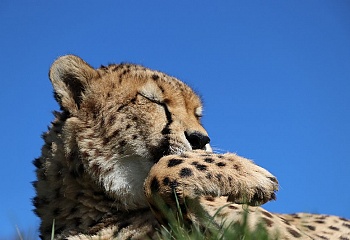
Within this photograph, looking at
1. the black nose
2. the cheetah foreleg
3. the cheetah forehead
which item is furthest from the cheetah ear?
the cheetah foreleg

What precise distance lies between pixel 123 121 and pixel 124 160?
214 mm

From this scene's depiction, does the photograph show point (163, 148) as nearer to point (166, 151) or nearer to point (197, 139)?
point (166, 151)

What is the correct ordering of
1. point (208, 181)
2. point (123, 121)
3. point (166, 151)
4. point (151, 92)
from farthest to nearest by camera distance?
1. point (151, 92)
2. point (123, 121)
3. point (166, 151)
4. point (208, 181)

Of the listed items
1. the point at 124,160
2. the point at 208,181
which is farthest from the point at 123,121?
the point at 208,181

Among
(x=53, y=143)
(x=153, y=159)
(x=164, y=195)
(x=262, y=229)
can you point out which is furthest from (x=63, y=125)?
(x=262, y=229)

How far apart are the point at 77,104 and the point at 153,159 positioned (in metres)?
0.54

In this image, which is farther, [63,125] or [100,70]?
[100,70]

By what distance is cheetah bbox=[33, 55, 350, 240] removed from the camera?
2.19m

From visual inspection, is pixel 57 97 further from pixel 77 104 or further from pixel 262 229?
pixel 262 229

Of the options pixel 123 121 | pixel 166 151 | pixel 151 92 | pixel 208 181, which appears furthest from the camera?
pixel 151 92

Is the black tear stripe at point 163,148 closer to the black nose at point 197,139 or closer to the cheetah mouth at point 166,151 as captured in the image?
the cheetah mouth at point 166,151

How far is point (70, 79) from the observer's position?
3.00m

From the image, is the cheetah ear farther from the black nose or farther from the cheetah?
the black nose

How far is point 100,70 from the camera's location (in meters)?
3.10
